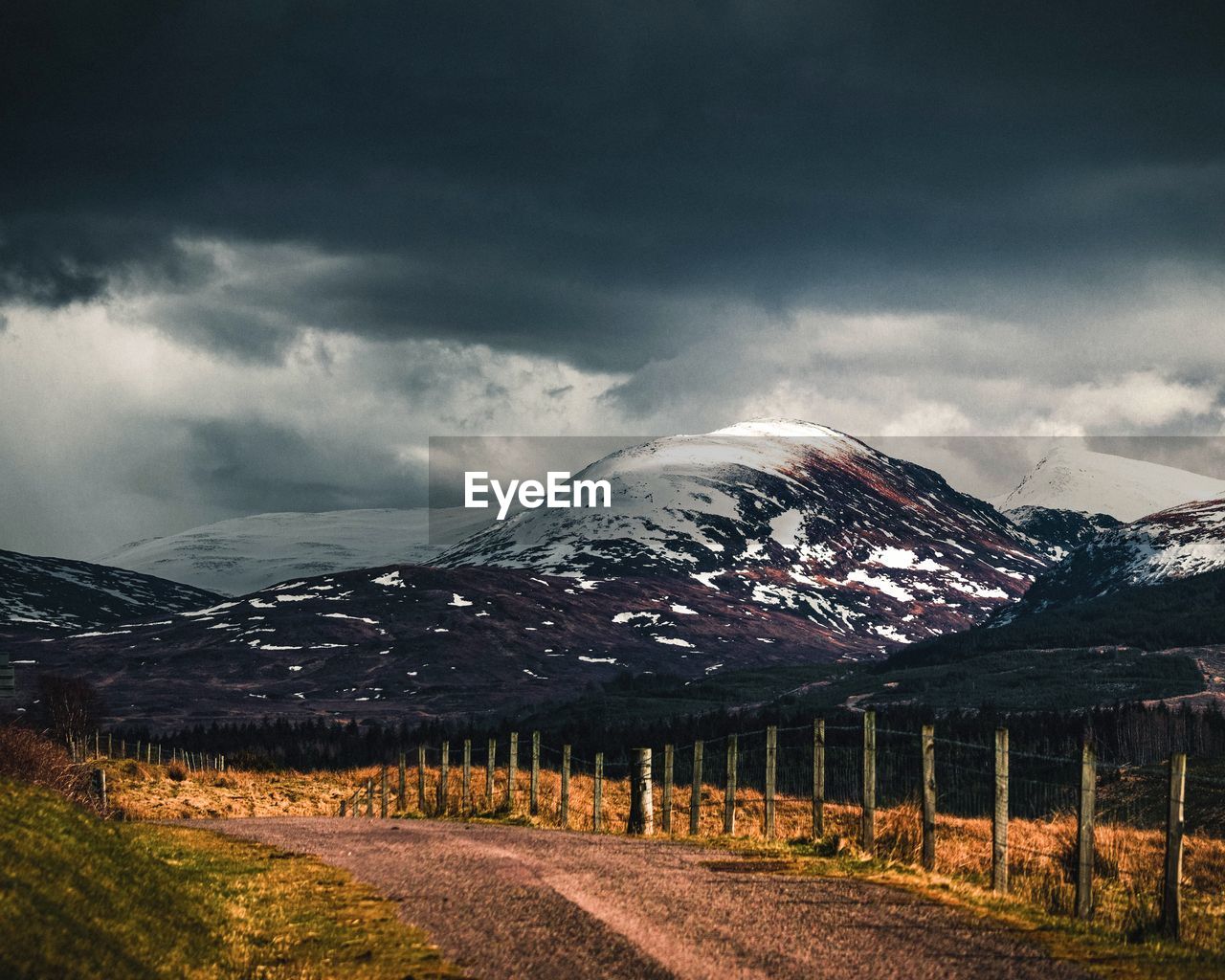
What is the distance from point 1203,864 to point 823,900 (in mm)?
18559

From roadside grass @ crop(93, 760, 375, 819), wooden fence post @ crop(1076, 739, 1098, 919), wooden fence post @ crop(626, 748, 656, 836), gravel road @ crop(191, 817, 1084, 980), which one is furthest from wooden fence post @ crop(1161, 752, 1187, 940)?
roadside grass @ crop(93, 760, 375, 819)

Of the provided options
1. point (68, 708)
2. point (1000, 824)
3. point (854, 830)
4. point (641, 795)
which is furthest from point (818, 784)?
point (68, 708)

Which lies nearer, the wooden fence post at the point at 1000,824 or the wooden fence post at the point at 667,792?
the wooden fence post at the point at 1000,824

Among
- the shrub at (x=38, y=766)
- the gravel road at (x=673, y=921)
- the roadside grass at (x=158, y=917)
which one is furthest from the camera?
the shrub at (x=38, y=766)

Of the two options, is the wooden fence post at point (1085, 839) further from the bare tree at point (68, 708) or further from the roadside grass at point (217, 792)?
the bare tree at point (68, 708)

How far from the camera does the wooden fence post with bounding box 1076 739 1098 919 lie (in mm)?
16656

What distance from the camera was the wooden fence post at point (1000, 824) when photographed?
18641 mm

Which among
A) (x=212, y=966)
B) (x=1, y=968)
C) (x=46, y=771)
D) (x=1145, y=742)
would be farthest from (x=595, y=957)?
(x=1145, y=742)

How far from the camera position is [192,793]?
176ft

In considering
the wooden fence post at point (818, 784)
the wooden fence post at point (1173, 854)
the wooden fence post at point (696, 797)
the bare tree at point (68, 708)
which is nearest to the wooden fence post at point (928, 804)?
the wooden fence post at point (818, 784)

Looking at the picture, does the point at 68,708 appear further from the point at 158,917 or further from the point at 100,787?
the point at 158,917

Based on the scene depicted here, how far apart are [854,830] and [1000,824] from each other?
646cm

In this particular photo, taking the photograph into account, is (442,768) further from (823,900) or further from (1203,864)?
(823,900)

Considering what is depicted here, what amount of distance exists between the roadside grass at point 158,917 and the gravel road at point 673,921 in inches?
32.7
